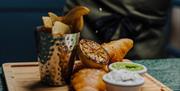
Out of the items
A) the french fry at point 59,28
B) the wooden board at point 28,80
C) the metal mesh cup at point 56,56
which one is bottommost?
the wooden board at point 28,80

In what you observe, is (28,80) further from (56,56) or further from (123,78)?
(123,78)

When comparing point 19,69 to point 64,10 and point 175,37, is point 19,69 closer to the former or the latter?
point 64,10

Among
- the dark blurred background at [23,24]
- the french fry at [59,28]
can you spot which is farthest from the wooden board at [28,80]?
the dark blurred background at [23,24]

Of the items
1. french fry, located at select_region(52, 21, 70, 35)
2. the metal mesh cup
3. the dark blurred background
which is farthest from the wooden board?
the dark blurred background

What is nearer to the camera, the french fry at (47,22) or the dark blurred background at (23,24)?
the french fry at (47,22)

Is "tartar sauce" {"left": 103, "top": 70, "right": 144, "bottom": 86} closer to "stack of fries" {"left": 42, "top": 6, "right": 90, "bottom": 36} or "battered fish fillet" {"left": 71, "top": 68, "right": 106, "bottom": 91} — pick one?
"battered fish fillet" {"left": 71, "top": 68, "right": 106, "bottom": 91}

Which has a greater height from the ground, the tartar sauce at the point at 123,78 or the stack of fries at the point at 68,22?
the stack of fries at the point at 68,22

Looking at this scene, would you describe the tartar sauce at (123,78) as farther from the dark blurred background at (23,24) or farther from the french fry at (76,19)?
the dark blurred background at (23,24)
